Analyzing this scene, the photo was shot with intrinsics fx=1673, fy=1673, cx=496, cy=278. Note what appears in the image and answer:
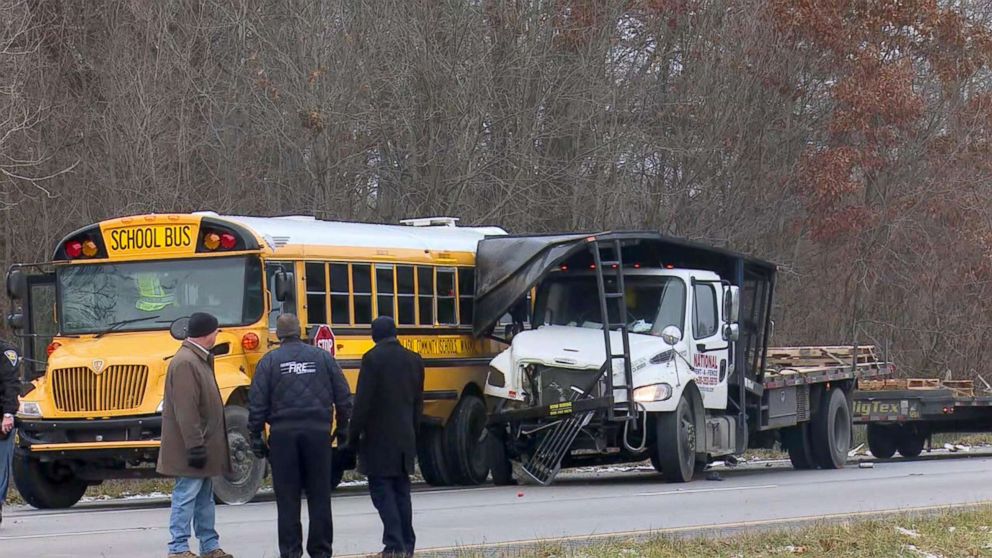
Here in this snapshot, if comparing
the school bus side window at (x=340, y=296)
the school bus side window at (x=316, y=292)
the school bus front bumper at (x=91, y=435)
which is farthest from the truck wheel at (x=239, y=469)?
the school bus side window at (x=340, y=296)

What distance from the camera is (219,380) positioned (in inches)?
676

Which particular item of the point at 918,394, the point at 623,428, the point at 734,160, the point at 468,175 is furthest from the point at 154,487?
the point at 734,160

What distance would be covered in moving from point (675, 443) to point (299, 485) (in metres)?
8.41

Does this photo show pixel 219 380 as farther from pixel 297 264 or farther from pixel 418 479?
pixel 418 479

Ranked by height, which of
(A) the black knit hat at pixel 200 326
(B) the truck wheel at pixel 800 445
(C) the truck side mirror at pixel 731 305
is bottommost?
(B) the truck wheel at pixel 800 445

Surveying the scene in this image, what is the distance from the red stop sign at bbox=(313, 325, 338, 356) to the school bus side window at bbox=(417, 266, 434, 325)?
1.89 meters

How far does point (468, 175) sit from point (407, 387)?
16707 millimetres

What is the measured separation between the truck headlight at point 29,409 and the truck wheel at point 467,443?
201 inches

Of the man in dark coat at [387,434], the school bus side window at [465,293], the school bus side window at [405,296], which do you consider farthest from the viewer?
the school bus side window at [465,293]

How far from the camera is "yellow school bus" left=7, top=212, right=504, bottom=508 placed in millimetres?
17188

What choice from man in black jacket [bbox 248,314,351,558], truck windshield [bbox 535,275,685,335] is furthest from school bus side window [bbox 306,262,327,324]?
man in black jacket [bbox 248,314,351,558]

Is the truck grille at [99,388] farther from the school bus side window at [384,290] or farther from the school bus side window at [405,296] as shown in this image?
the school bus side window at [405,296]

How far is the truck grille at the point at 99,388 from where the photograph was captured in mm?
17109

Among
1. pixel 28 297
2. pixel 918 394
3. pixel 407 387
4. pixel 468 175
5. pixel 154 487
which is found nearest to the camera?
pixel 407 387
